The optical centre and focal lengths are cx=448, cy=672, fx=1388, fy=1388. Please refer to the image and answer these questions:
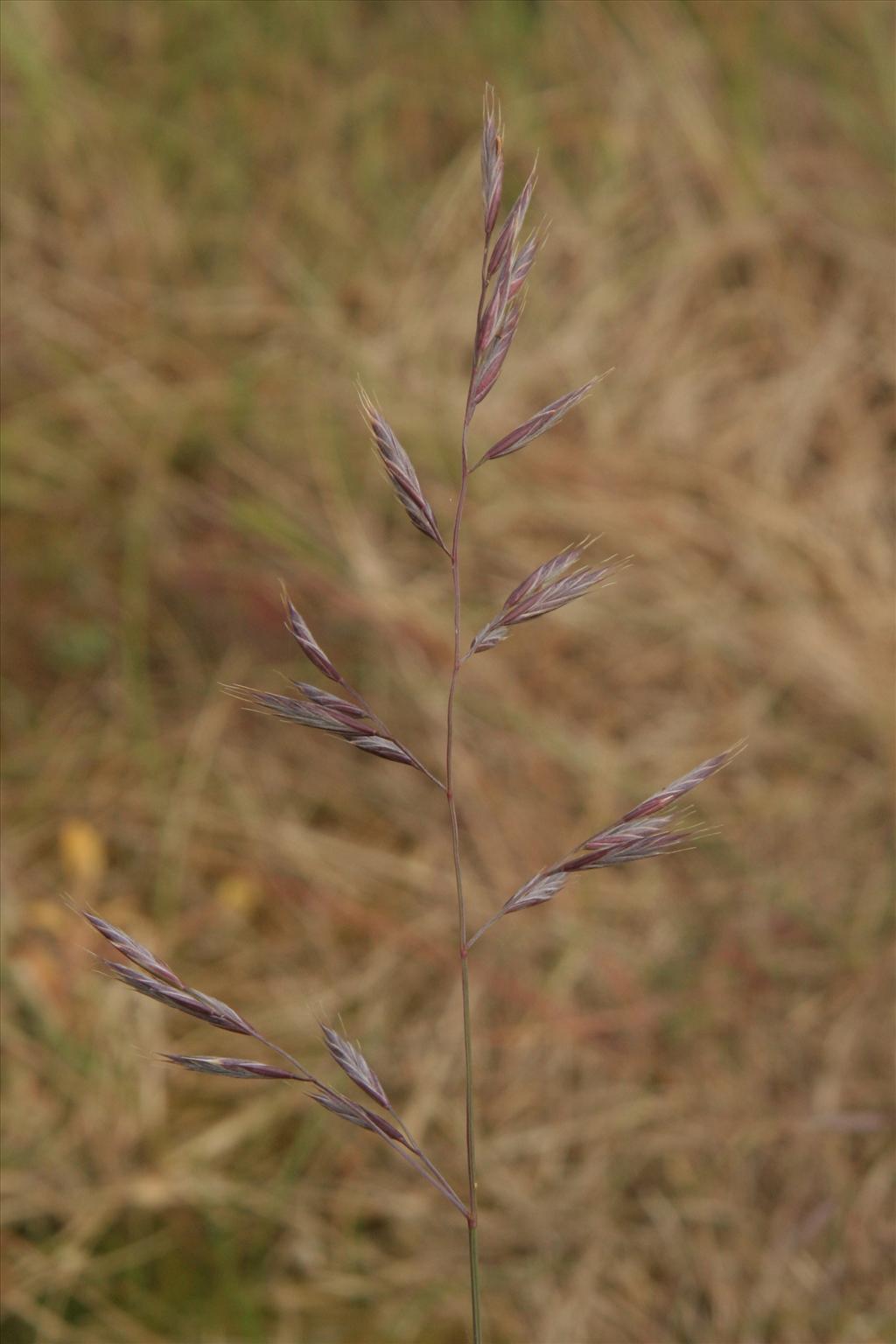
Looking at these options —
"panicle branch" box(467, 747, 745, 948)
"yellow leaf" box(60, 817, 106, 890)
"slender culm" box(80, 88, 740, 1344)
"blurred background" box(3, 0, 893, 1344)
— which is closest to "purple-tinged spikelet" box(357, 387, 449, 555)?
"slender culm" box(80, 88, 740, 1344)

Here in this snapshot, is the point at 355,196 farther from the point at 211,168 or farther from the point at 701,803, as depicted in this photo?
the point at 701,803

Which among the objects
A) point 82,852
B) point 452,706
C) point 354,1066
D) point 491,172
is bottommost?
point 82,852

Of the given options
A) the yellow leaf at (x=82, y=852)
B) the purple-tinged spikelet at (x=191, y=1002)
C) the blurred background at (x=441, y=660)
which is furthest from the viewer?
the yellow leaf at (x=82, y=852)

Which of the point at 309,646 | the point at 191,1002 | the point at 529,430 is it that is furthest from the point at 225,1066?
the point at 529,430

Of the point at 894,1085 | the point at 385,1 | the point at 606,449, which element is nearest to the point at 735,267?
the point at 606,449

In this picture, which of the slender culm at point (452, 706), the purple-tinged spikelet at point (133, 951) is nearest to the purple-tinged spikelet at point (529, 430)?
the slender culm at point (452, 706)

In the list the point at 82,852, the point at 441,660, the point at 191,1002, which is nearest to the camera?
the point at 191,1002

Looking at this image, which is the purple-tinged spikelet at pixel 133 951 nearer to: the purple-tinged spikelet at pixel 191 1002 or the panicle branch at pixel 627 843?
the purple-tinged spikelet at pixel 191 1002

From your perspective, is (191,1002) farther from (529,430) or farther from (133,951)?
(529,430)

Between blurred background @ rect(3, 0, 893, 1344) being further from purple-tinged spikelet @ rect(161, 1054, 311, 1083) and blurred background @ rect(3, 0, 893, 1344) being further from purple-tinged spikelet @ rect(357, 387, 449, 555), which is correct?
purple-tinged spikelet @ rect(357, 387, 449, 555)
